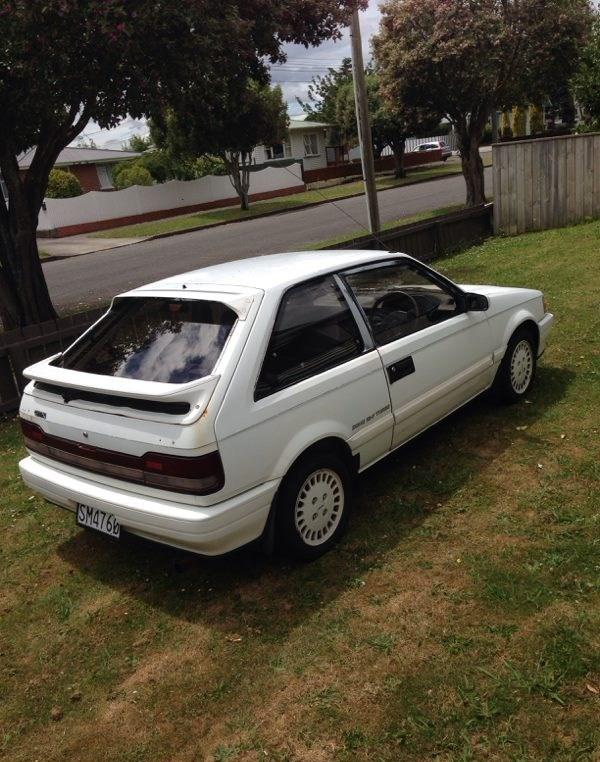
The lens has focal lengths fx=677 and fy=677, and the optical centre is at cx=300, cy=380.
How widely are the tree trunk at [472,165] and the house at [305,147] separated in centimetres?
3230

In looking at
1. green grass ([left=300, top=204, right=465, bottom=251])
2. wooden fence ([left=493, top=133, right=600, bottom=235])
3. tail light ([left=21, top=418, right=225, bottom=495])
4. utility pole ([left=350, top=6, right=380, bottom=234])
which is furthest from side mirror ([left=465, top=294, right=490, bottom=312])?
green grass ([left=300, top=204, right=465, bottom=251])

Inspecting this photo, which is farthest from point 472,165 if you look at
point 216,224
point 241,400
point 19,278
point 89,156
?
point 89,156

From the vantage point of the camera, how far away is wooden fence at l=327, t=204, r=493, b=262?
1143 centimetres

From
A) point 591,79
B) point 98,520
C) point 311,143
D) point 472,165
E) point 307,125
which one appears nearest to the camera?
point 98,520

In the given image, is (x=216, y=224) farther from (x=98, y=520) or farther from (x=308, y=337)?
(x=98, y=520)

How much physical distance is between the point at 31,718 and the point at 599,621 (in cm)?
255

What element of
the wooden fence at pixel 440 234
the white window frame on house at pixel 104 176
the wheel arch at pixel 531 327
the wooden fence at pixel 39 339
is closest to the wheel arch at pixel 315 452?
the wheel arch at pixel 531 327

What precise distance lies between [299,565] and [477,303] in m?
2.28

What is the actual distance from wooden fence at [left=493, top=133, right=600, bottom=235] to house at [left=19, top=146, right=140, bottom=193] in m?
30.6

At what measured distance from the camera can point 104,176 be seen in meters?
40.3

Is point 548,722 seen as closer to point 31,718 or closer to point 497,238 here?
point 31,718

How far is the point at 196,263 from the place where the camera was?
17125 millimetres

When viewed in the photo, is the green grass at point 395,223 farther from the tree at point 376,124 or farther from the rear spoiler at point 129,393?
the tree at point 376,124

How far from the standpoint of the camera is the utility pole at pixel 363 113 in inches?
476
